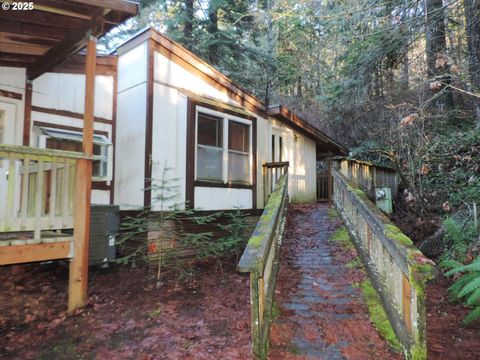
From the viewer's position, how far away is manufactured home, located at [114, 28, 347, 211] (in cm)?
694

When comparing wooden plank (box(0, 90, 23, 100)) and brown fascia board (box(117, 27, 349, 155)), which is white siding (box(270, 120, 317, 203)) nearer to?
brown fascia board (box(117, 27, 349, 155))

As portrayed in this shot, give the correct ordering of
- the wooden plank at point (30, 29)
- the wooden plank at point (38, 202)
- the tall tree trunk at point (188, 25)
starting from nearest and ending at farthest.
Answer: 1. the wooden plank at point (38, 202)
2. the wooden plank at point (30, 29)
3. the tall tree trunk at point (188, 25)

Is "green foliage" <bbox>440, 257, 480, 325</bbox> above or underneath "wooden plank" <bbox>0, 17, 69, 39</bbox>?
underneath

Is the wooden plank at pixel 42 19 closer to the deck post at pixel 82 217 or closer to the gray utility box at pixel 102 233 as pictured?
the deck post at pixel 82 217

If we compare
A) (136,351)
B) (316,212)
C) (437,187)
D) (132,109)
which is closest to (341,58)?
(437,187)

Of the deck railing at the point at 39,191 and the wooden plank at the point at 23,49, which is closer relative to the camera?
the deck railing at the point at 39,191

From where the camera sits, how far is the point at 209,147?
8.04 metres

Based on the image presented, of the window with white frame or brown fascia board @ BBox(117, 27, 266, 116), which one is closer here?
brown fascia board @ BBox(117, 27, 266, 116)

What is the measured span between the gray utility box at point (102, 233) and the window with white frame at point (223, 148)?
2.16 m

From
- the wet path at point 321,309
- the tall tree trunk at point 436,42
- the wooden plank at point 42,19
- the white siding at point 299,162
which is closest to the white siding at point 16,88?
the wooden plank at point 42,19

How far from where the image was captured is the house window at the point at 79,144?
21.2ft

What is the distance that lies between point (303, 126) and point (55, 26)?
339 inches

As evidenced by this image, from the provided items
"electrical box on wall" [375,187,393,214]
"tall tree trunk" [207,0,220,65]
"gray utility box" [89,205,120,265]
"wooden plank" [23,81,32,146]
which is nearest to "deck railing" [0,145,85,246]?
"gray utility box" [89,205,120,265]

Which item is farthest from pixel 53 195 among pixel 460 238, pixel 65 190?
pixel 460 238
